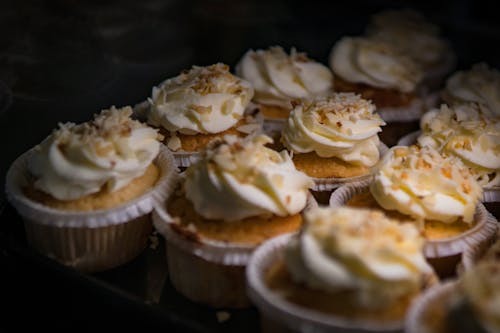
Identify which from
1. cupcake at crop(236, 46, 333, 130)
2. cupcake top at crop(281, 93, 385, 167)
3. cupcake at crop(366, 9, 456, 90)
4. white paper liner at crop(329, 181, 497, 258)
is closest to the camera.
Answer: white paper liner at crop(329, 181, 497, 258)

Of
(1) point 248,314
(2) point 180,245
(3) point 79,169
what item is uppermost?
(3) point 79,169

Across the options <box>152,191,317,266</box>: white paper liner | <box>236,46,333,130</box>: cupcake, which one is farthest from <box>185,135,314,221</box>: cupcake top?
<box>236,46,333,130</box>: cupcake

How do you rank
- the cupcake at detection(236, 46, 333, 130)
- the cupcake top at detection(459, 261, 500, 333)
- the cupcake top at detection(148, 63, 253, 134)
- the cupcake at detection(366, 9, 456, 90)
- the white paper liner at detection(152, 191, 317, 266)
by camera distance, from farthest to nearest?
the cupcake at detection(366, 9, 456, 90) < the cupcake at detection(236, 46, 333, 130) < the cupcake top at detection(148, 63, 253, 134) < the white paper liner at detection(152, 191, 317, 266) < the cupcake top at detection(459, 261, 500, 333)

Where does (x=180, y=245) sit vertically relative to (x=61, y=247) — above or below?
above

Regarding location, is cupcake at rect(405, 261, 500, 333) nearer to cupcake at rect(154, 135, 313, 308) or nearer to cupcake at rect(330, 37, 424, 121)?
cupcake at rect(154, 135, 313, 308)

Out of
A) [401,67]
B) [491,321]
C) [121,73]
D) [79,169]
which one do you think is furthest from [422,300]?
[121,73]

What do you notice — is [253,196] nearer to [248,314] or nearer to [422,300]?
[248,314]

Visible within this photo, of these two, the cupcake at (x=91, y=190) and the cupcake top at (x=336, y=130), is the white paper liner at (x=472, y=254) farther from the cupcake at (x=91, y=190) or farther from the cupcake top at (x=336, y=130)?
the cupcake at (x=91, y=190)
